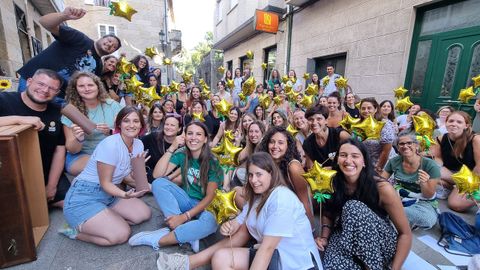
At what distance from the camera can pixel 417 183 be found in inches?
101

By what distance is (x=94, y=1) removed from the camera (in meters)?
15.8

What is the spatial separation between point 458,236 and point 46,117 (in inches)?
166

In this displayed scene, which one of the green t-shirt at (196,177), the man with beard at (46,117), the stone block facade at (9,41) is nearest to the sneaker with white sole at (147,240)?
the green t-shirt at (196,177)

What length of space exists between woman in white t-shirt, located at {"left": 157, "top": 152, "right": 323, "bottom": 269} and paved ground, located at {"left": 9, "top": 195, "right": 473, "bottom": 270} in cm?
35

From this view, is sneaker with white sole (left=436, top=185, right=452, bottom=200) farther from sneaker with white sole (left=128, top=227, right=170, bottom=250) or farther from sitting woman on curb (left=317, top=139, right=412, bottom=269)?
sneaker with white sole (left=128, top=227, right=170, bottom=250)

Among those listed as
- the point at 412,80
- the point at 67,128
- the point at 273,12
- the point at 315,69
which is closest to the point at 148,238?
the point at 67,128

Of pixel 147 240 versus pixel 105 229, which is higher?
pixel 105 229

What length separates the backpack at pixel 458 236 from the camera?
7.24 feet

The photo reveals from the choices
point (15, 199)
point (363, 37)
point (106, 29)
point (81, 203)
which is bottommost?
point (81, 203)

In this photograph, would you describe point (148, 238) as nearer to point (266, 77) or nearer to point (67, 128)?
point (67, 128)

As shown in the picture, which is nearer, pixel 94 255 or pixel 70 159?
pixel 94 255

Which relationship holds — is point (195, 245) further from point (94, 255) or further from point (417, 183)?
point (417, 183)

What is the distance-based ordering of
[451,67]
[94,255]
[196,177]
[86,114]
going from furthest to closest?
[451,67]
[86,114]
[196,177]
[94,255]

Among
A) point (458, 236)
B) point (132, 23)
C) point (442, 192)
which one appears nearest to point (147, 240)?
point (458, 236)
